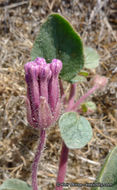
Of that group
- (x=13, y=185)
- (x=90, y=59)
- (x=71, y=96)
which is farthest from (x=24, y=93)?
(x=13, y=185)

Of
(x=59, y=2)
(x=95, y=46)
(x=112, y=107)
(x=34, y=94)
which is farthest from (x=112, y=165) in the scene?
(x=59, y=2)

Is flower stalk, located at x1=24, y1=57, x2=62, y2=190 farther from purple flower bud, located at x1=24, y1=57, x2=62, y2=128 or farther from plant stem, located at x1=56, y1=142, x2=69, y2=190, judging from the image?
plant stem, located at x1=56, y1=142, x2=69, y2=190

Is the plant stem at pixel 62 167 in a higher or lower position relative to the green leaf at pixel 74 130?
lower

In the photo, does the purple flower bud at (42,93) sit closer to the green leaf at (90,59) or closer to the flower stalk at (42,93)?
the flower stalk at (42,93)

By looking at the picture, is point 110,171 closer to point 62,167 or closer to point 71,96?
point 62,167

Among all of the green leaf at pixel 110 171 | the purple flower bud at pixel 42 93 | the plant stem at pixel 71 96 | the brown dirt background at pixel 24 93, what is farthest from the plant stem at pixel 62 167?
the purple flower bud at pixel 42 93

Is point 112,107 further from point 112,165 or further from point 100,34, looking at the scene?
point 112,165
